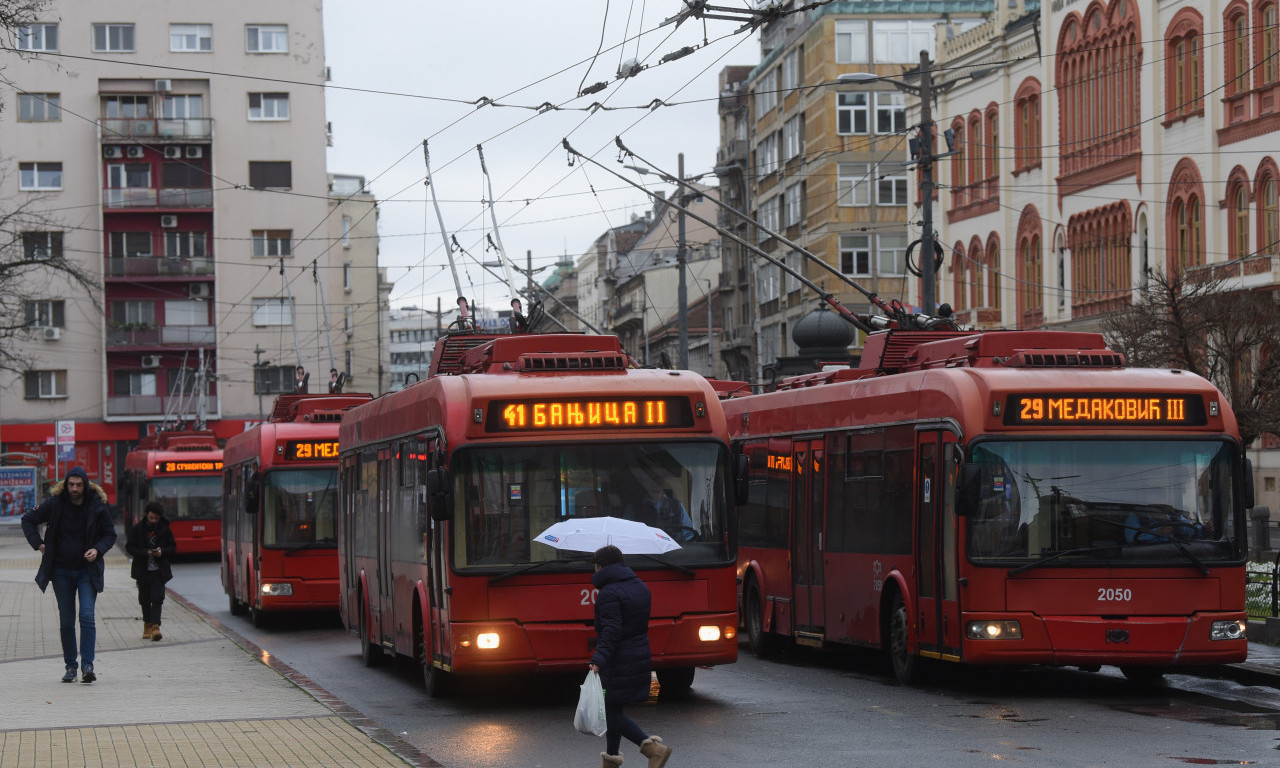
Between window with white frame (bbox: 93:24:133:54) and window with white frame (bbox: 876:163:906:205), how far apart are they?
100 ft

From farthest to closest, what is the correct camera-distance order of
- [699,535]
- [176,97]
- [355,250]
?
[355,250]
[176,97]
[699,535]

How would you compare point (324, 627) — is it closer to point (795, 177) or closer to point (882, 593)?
point (882, 593)

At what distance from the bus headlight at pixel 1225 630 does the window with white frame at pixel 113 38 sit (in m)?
68.5

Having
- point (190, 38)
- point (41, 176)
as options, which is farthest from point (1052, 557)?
point (41, 176)

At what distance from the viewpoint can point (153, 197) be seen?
77500mm

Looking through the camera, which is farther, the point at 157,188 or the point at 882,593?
the point at 157,188

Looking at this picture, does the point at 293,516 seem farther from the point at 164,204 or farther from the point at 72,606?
the point at 164,204

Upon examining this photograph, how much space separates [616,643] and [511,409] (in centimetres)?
419

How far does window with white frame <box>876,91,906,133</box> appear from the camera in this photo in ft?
219

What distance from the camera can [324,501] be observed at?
80.5 feet

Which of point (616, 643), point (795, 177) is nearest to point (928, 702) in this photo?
point (616, 643)

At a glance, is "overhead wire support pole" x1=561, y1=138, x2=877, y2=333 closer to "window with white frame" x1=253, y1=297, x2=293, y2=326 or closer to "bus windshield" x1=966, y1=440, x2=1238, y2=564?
"bus windshield" x1=966, y1=440, x2=1238, y2=564

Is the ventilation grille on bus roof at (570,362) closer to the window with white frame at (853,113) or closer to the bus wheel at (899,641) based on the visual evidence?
the bus wheel at (899,641)

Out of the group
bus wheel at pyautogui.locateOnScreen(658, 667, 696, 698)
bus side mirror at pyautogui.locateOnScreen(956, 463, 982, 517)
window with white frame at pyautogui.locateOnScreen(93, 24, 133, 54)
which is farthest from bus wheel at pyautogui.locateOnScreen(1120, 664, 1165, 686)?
window with white frame at pyautogui.locateOnScreen(93, 24, 133, 54)
